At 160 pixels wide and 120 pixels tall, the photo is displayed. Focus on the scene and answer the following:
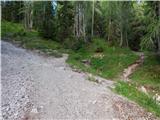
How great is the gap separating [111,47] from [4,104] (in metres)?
31.2

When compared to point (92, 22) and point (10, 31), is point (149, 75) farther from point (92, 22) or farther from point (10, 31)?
point (10, 31)

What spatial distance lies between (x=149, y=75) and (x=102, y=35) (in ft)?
116

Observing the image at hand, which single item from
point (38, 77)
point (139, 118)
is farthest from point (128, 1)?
point (139, 118)

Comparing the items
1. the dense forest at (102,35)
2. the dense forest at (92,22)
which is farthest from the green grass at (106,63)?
the dense forest at (92,22)

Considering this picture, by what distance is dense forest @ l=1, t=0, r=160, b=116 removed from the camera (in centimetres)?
2567

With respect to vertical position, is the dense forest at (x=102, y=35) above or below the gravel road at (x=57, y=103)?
above

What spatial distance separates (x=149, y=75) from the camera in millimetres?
24078

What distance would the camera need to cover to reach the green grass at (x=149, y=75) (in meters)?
21.6

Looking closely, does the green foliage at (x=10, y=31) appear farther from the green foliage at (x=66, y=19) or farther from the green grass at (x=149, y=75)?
the green grass at (x=149, y=75)

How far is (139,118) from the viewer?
11.7m

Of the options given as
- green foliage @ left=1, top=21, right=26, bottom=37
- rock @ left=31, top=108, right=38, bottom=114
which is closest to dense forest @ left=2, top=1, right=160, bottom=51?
green foliage @ left=1, top=21, right=26, bottom=37

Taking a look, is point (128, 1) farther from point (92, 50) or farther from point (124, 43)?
point (124, 43)

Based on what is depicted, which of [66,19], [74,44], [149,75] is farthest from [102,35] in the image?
[149,75]

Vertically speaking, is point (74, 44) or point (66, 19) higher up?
point (66, 19)
